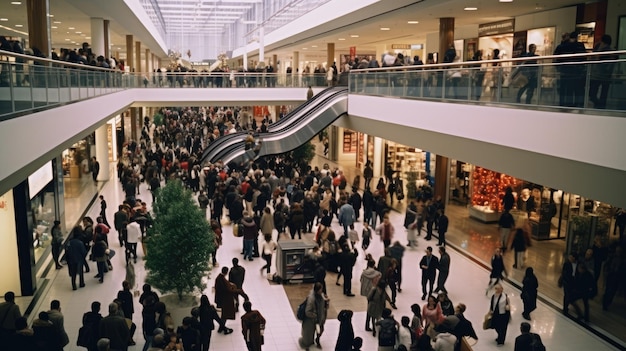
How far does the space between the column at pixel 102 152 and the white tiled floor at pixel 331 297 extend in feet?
37.6

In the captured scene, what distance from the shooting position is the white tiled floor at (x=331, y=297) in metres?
11.0

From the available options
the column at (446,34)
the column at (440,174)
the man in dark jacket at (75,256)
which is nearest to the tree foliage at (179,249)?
the man in dark jacket at (75,256)

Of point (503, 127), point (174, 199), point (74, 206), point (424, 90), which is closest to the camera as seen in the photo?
point (503, 127)

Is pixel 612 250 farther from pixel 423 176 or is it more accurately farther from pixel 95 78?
pixel 95 78

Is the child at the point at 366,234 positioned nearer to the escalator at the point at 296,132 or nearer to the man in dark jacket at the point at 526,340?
the man in dark jacket at the point at 526,340

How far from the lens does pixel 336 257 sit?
13477 mm

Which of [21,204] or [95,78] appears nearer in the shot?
[21,204]

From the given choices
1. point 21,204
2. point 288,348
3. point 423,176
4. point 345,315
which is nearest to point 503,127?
point 345,315

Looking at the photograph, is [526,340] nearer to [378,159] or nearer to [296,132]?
[296,132]

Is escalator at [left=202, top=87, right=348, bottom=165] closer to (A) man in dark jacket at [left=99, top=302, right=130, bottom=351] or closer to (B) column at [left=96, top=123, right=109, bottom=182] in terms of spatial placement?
(B) column at [left=96, top=123, right=109, bottom=182]

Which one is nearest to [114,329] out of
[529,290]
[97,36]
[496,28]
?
[529,290]

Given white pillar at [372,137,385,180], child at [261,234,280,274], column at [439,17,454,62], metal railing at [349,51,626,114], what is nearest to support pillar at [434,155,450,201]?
metal railing at [349,51,626,114]

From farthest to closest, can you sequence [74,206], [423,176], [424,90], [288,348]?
[423,176] < [74,206] < [424,90] < [288,348]

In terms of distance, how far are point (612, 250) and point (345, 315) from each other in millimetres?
7429
